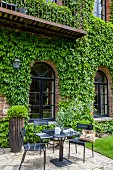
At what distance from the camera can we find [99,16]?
359 inches

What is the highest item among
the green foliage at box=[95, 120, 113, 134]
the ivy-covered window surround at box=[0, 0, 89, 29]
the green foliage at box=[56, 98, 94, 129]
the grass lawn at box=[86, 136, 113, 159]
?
the ivy-covered window surround at box=[0, 0, 89, 29]

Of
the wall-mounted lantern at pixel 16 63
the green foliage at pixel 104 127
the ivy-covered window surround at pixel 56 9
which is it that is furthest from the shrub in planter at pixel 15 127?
the green foliage at pixel 104 127

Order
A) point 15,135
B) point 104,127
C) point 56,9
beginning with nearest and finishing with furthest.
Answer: point 15,135, point 56,9, point 104,127

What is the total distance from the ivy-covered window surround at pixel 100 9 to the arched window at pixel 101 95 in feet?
9.29

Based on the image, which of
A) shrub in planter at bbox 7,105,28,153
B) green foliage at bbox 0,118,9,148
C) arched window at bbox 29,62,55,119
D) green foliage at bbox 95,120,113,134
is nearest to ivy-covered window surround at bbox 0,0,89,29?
arched window at bbox 29,62,55,119

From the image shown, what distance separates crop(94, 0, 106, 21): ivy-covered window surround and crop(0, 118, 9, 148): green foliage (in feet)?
21.9

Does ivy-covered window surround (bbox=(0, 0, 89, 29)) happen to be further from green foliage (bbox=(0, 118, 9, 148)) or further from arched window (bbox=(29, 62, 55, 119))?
green foliage (bbox=(0, 118, 9, 148))

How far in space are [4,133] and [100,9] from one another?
742 centimetres

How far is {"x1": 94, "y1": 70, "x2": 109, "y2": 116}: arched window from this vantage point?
8.69 metres

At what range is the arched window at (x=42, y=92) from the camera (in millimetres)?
7041

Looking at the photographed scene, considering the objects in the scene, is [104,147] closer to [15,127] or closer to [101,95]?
[15,127]

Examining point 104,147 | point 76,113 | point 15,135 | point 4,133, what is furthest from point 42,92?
point 104,147

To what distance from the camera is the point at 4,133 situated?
19.7ft

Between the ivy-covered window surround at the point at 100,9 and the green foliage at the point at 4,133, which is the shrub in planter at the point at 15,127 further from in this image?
the ivy-covered window surround at the point at 100,9
